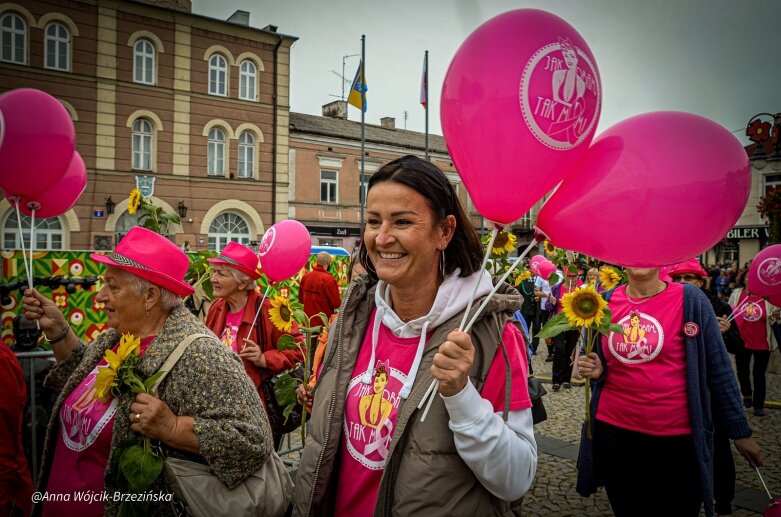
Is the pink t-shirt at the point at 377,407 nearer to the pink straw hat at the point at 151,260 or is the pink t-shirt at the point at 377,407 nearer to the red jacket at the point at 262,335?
the pink straw hat at the point at 151,260

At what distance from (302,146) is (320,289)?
70.1 ft

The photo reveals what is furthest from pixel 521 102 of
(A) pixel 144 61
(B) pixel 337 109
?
(B) pixel 337 109

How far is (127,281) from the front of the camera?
243 cm

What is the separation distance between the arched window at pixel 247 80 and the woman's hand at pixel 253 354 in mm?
22965

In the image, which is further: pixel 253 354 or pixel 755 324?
pixel 755 324

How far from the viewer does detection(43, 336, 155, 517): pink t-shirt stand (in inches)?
88.2

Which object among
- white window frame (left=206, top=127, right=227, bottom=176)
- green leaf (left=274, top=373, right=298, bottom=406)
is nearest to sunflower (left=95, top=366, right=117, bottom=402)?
green leaf (left=274, top=373, right=298, bottom=406)

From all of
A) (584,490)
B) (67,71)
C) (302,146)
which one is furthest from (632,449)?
(302,146)

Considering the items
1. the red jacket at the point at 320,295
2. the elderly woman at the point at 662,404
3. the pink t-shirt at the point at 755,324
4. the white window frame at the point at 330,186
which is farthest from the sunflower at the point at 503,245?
the white window frame at the point at 330,186

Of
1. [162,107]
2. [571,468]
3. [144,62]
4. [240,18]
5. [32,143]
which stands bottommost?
[571,468]

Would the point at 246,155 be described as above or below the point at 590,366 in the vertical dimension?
above

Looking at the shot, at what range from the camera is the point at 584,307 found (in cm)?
295

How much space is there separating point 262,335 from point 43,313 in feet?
4.68

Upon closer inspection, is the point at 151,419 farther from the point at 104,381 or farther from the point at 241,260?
the point at 241,260
